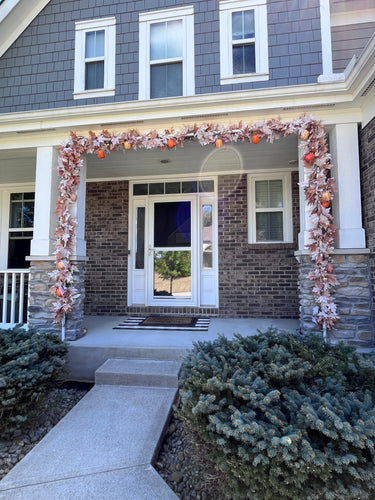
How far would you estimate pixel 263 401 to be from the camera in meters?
1.64

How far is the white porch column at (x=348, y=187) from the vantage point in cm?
325

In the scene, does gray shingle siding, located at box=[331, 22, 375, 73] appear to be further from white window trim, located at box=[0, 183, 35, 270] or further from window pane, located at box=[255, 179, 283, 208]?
white window trim, located at box=[0, 183, 35, 270]

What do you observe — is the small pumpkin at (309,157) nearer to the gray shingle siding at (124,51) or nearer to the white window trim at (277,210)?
the gray shingle siding at (124,51)

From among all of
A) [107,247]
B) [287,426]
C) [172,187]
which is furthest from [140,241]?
[287,426]

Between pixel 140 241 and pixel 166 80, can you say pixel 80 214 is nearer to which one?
pixel 140 241

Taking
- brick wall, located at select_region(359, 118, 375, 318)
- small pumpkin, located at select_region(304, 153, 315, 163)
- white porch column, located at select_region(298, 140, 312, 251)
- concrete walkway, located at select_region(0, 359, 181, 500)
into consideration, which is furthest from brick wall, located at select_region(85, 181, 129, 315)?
brick wall, located at select_region(359, 118, 375, 318)

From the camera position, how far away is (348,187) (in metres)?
3.30

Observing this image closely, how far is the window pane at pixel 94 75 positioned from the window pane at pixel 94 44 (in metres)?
0.14

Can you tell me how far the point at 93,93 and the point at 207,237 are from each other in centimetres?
288

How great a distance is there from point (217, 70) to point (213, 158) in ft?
3.89

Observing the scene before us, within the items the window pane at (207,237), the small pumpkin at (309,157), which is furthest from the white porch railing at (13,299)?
the small pumpkin at (309,157)

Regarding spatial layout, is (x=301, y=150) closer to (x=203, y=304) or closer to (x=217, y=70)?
(x=217, y=70)

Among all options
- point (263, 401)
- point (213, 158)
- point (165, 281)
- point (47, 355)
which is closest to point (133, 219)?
point (165, 281)

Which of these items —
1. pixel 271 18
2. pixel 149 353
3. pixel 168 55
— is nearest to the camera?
pixel 149 353
